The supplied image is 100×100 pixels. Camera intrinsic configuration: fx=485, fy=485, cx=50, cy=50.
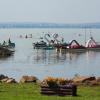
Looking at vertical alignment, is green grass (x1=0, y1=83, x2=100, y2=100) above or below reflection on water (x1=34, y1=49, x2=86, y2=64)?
above

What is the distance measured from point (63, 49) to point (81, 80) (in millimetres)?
70201

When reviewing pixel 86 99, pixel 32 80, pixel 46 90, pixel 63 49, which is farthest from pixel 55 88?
pixel 63 49

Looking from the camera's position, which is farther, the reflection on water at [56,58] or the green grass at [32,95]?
the reflection on water at [56,58]

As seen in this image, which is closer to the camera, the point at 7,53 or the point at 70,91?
the point at 70,91

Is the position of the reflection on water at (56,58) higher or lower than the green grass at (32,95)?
lower

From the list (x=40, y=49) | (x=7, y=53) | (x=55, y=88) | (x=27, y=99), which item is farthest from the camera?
(x=40, y=49)

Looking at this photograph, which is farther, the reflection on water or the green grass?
the reflection on water

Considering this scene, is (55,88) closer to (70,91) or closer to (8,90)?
(70,91)

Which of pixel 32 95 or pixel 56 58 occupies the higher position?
pixel 32 95

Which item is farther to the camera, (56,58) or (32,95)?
(56,58)

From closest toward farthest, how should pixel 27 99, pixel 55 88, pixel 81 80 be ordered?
pixel 27 99 < pixel 55 88 < pixel 81 80

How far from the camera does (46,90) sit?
784 inches

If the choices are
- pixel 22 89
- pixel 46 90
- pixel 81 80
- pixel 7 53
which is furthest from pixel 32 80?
pixel 7 53

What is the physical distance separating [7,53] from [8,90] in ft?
211
